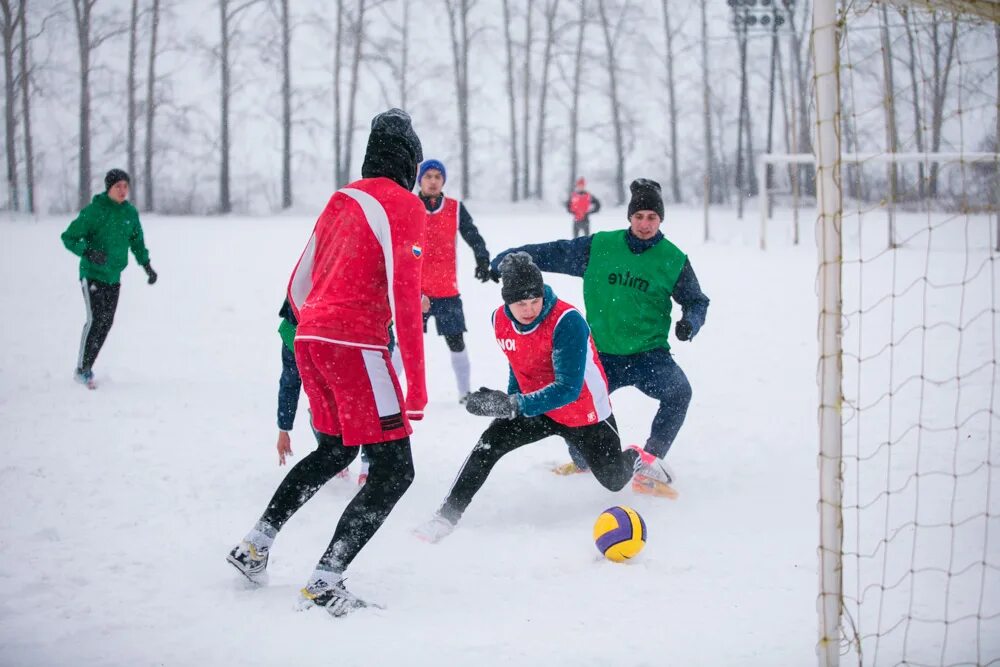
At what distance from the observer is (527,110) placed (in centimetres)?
2927

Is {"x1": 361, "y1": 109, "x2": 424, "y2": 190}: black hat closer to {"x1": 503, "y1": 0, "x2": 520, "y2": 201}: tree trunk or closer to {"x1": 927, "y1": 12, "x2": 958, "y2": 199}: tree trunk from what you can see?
{"x1": 927, "y1": 12, "x2": 958, "y2": 199}: tree trunk

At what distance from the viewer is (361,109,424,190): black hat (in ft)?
9.87

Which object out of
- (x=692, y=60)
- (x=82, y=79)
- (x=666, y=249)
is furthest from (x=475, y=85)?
(x=666, y=249)

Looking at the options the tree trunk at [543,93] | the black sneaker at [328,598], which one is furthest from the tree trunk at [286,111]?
the black sneaker at [328,598]

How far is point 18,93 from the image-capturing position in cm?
2328

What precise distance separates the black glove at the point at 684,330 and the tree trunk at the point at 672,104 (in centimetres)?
2676

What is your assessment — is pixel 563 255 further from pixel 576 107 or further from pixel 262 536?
pixel 576 107

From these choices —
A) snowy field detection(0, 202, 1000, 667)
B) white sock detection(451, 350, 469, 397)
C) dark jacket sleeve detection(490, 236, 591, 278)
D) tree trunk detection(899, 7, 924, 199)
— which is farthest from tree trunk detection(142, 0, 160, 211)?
dark jacket sleeve detection(490, 236, 591, 278)

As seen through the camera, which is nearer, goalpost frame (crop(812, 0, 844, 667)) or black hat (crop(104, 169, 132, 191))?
goalpost frame (crop(812, 0, 844, 667))

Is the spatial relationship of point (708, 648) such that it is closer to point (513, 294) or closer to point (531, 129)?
point (513, 294)

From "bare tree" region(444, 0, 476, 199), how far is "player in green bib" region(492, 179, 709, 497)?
82.4ft

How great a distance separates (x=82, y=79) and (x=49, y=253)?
11651mm

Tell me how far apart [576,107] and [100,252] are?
2503cm

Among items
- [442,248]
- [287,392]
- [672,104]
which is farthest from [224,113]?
[287,392]
